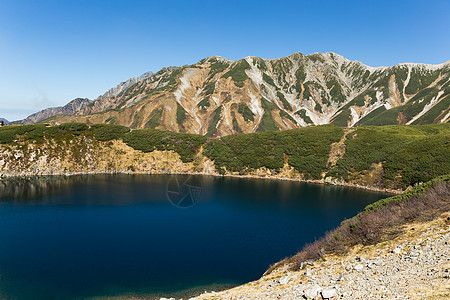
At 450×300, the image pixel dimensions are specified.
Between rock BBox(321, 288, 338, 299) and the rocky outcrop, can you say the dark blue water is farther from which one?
rock BBox(321, 288, 338, 299)

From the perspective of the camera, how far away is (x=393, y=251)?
15.6m

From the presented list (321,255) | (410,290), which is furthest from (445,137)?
(410,290)

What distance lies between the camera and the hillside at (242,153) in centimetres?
7038

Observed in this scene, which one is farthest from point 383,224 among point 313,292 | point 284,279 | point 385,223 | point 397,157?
point 397,157

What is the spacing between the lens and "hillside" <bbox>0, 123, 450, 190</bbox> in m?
70.4

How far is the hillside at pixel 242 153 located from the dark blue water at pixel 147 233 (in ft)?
42.2

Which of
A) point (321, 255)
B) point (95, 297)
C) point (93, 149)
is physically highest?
point (93, 149)

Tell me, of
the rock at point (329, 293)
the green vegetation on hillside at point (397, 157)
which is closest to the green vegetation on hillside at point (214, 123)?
the green vegetation on hillside at point (397, 157)

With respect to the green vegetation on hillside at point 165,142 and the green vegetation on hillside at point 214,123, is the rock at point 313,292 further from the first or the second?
the green vegetation on hillside at point 214,123

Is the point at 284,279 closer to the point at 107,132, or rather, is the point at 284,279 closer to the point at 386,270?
the point at 386,270

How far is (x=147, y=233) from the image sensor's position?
36.6 meters

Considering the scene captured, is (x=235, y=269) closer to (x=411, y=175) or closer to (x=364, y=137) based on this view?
(x=411, y=175)

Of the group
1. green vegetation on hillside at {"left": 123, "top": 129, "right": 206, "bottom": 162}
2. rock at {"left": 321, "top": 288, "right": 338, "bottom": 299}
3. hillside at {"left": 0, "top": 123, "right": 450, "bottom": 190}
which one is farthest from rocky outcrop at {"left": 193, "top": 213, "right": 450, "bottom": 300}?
green vegetation on hillside at {"left": 123, "top": 129, "right": 206, "bottom": 162}

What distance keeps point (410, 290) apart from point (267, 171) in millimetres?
76919
